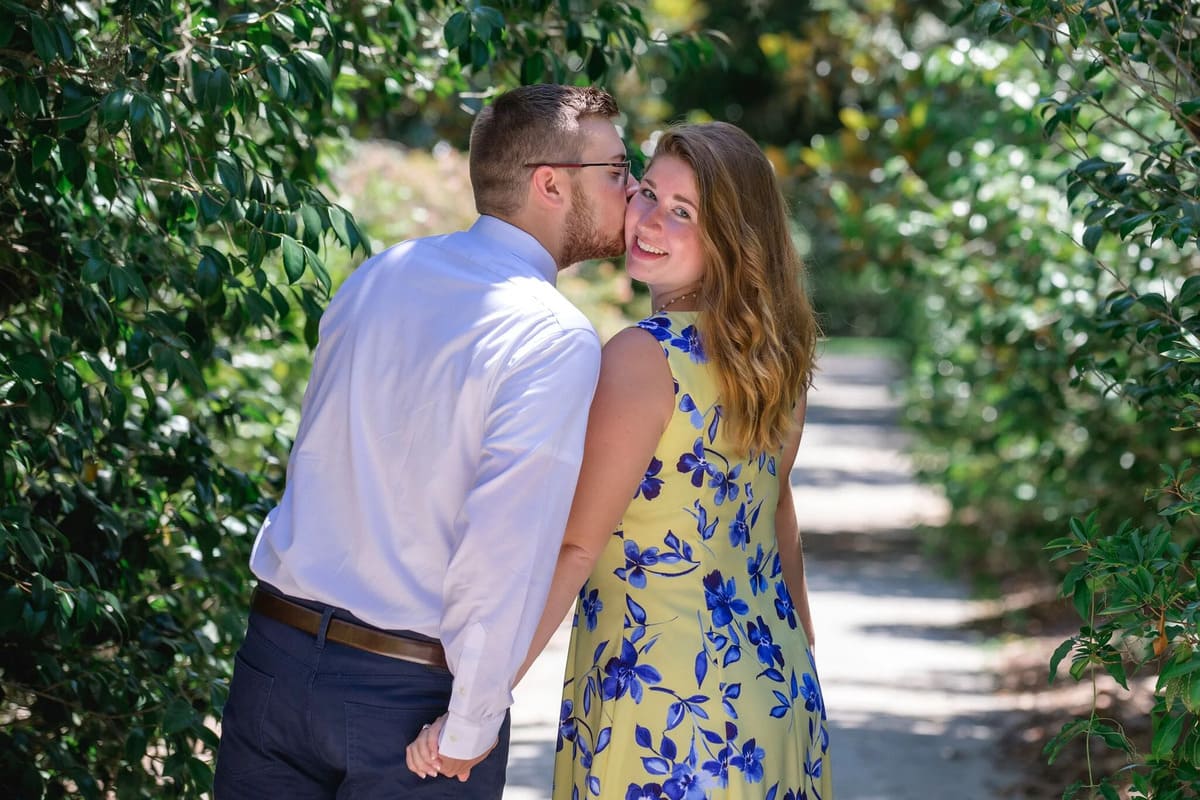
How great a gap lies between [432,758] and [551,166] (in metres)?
1.15

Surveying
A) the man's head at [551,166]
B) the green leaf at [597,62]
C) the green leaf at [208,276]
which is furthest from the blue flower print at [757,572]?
the green leaf at [597,62]

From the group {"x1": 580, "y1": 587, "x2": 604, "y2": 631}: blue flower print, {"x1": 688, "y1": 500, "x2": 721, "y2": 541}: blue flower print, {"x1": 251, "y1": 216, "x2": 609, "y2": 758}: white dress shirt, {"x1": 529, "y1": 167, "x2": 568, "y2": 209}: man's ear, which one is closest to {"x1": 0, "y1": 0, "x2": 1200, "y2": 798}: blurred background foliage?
{"x1": 251, "y1": 216, "x2": 609, "y2": 758}: white dress shirt

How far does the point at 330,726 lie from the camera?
252cm

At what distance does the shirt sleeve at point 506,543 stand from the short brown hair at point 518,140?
0.45m

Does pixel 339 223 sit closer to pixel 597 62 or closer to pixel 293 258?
pixel 293 258

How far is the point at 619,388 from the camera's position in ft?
9.23

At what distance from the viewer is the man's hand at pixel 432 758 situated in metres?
2.47

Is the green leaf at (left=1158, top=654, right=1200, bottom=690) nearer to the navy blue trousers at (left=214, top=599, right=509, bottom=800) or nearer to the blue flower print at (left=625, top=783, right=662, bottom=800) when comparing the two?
the blue flower print at (left=625, top=783, right=662, bottom=800)

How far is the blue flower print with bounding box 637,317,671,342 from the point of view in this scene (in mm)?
2898

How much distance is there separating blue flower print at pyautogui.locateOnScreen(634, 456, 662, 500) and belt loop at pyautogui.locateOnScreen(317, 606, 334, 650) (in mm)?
663

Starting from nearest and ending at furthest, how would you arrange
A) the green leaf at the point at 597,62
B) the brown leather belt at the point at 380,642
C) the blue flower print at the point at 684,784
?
the brown leather belt at the point at 380,642, the blue flower print at the point at 684,784, the green leaf at the point at 597,62

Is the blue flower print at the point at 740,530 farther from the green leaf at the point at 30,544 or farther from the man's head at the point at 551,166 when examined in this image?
the green leaf at the point at 30,544

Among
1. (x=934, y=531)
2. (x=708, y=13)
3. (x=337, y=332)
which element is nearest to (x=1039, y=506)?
(x=934, y=531)

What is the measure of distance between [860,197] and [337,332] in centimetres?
707
